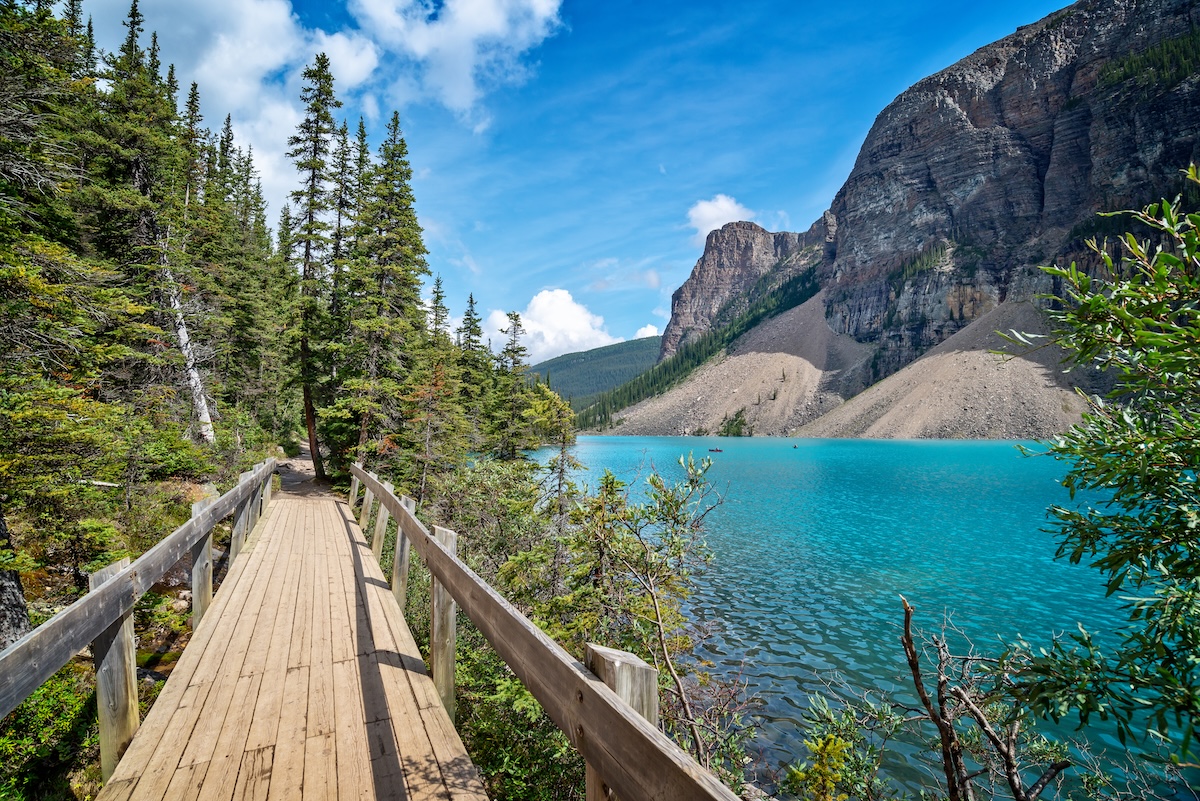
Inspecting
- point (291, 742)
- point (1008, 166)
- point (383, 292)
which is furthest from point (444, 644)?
point (1008, 166)

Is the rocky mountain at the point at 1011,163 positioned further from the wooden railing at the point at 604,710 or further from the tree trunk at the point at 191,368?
the tree trunk at the point at 191,368

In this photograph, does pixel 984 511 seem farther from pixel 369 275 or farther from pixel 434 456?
pixel 369 275

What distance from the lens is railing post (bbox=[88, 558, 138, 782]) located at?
104 inches

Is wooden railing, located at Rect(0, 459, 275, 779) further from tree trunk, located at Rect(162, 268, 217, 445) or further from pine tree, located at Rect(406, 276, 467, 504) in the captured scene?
tree trunk, located at Rect(162, 268, 217, 445)

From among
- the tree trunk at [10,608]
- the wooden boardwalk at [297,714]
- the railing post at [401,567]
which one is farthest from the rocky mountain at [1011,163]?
the tree trunk at [10,608]

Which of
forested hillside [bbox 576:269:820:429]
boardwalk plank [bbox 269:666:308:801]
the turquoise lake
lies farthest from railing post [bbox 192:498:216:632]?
forested hillside [bbox 576:269:820:429]

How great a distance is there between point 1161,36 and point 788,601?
191478 mm

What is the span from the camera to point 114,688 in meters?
2.78

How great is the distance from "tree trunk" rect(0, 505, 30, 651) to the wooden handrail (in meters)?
2.91

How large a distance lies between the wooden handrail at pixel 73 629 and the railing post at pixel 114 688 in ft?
0.25

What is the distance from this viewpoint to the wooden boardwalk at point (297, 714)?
2371mm

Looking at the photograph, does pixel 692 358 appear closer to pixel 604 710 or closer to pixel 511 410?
pixel 511 410

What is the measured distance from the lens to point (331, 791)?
230cm

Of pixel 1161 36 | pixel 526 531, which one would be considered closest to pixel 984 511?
pixel 526 531
